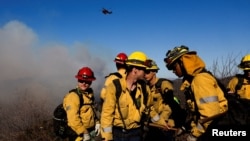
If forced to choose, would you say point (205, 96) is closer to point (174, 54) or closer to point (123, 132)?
point (174, 54)

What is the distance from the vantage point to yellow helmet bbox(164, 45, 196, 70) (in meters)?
4.27

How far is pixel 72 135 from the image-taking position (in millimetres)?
5750

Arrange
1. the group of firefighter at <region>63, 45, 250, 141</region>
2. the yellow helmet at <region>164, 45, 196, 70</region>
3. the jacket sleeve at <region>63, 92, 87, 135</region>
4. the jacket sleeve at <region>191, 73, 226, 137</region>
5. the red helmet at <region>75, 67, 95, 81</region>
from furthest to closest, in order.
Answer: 1. the red helmet at <region>75, 67, 95, 81</region>
2. the jacket sleeve at <region>63, 92, 87, 135</region>
3. the yellow helmet at <region>164, 45, 196, 70</region>
4. the group of firefighter at <region>63, 45, 250, 141</region>
5. the jacket sleeve at <region>191, 73, 226, 137</region>

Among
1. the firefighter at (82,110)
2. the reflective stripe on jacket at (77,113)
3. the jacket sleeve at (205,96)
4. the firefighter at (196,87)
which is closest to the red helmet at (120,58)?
the firefighter at (82,110)

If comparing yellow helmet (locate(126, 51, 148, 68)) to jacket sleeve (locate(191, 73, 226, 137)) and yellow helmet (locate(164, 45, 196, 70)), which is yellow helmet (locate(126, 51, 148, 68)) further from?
jacket sleeve (locate(191, 73, 226, 137))

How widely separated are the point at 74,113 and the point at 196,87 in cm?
256

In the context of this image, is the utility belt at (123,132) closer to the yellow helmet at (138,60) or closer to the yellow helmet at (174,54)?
the yellow helmet at (138,60)

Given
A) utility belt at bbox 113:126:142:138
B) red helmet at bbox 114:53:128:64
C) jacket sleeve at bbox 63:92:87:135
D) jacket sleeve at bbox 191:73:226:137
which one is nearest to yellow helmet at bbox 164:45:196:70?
jacket sleeve at bbox 191:73:226:137

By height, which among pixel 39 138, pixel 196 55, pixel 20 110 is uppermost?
pixel 196 55

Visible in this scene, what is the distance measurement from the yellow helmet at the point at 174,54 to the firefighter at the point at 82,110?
214 cm

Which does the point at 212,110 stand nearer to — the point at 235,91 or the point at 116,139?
the point at 116,139

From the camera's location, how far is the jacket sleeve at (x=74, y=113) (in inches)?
219

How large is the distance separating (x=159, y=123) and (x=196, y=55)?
1845 mm

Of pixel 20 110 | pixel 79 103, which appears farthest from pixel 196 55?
pixel 20 110
